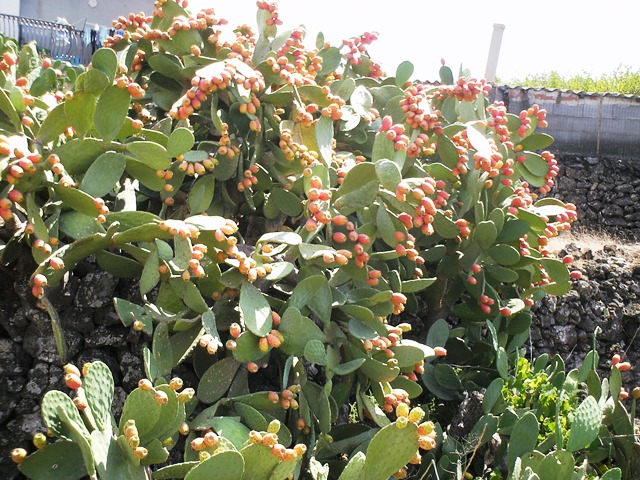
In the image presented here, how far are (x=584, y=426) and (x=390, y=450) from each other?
3.27 feet

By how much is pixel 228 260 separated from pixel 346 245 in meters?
0.47

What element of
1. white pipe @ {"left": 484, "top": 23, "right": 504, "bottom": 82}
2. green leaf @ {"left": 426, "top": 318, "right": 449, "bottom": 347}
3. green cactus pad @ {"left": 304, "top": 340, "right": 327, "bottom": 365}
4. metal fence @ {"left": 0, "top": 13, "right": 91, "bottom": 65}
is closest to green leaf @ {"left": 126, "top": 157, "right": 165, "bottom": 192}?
green cactus pad @ {"left": 304, "top": 340, "right": 327, "bottom": 365}

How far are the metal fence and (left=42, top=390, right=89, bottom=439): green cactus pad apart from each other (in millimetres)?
13746

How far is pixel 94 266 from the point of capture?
2.25 metres

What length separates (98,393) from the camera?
1602 millimetres

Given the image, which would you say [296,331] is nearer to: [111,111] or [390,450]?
[390,450]

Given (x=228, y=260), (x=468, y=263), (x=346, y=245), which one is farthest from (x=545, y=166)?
(x=228, y=260)

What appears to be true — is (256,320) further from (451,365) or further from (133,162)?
(451,365)

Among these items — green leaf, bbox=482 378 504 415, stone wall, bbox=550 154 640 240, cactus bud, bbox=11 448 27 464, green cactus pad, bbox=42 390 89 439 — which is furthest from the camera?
stone wall, bbox=550 154 640 240

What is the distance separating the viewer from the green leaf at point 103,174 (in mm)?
2010

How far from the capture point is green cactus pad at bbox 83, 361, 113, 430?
157 cm

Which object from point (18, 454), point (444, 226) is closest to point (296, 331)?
point (18, 454)

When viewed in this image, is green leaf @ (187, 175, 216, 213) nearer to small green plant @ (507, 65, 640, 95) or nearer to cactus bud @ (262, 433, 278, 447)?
cactus bud @ (262, 433, 278, 447)

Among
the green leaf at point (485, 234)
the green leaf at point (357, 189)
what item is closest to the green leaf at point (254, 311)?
the green leaf at point (357, 189)
